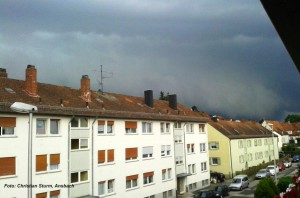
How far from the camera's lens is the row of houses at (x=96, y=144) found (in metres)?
23.9

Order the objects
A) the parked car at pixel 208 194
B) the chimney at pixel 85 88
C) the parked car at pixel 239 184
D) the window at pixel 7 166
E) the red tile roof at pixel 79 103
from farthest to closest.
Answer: the parked car at pixel 239 184
the parked car at pixel 208 194
the chimney at pixel 85 88
the red tile roof at pixel 79 103
the window at pixel 7 166

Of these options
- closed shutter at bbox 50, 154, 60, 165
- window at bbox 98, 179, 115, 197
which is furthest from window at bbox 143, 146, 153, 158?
closed shutter at bbox 50, 154, 60, 165

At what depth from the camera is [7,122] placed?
23.3m

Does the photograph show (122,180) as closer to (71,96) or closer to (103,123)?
(103,123)

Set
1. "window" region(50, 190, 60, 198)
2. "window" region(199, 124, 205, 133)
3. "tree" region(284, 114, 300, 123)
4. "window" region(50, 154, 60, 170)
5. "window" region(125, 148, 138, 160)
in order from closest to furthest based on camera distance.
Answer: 1. "window" region(50, 190, 60, 198)
2. "window" region(50, 154, 60, 170)
3. "window" region(125, 148, 138, 160)
4. "window" region(199, 124, 205, 133)
5. "tree" region(284, 114, 300, 123)

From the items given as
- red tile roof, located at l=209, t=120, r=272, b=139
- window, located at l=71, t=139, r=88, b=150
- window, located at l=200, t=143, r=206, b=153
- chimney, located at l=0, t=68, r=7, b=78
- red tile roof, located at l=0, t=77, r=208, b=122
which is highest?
chimney, located at l=0, t=68, r=7, b=78

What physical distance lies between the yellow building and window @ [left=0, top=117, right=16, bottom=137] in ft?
124

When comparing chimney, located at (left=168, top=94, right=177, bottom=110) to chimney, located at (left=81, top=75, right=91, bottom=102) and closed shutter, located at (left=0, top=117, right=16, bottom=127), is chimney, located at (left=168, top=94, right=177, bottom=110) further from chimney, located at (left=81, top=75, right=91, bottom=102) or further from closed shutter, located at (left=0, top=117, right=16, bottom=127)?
closed shutter, located at (left=0, top=117, right=16, bottom=127)

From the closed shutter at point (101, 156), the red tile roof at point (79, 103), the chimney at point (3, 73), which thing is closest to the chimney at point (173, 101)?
the red tile roof at point (79, 103)

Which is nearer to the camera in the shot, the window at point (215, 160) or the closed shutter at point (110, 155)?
the closed shutter at point (110, 155)

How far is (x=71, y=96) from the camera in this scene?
3164 centimetres

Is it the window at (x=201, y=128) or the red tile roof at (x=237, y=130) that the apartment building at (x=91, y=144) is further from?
the red tile roof at (x=237, y=130)

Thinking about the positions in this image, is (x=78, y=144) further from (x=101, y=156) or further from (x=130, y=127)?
(x=130, y=127)

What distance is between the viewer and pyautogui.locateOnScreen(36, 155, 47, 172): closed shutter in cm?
2489
